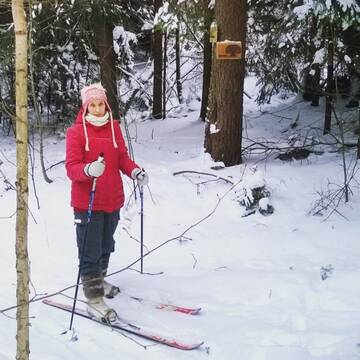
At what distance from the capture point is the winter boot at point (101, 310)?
445cm

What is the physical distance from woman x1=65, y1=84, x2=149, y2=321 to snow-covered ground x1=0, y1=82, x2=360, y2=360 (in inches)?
14.2

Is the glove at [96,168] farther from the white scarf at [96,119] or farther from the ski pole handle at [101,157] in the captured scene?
the white scarf at [96,119]

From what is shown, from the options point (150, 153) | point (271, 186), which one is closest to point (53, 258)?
point (271, 186)

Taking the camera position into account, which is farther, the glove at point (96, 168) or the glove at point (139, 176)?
the glove at point (139, 176)

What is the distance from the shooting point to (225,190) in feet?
24.2

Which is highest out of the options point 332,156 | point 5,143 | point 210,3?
point 210,3

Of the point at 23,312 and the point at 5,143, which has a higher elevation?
the point at 23,312

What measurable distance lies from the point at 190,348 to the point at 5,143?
1078 centimetres

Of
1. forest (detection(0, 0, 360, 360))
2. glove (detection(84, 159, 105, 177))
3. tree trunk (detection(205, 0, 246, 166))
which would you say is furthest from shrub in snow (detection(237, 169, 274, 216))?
glove (detection(84, 159, 105, 177))

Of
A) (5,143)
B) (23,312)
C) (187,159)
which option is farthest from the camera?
(5,143)

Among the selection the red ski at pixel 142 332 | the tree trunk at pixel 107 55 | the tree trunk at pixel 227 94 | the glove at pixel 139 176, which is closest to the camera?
the red ski at pixel 142 332

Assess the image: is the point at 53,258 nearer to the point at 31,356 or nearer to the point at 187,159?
the point at 31,356

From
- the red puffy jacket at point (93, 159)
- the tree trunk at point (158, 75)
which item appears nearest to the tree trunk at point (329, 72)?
the red puffy jacket at point (93, 159)

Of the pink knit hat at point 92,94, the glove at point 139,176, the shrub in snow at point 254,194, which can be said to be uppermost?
the pink knit hat at point 92,94
